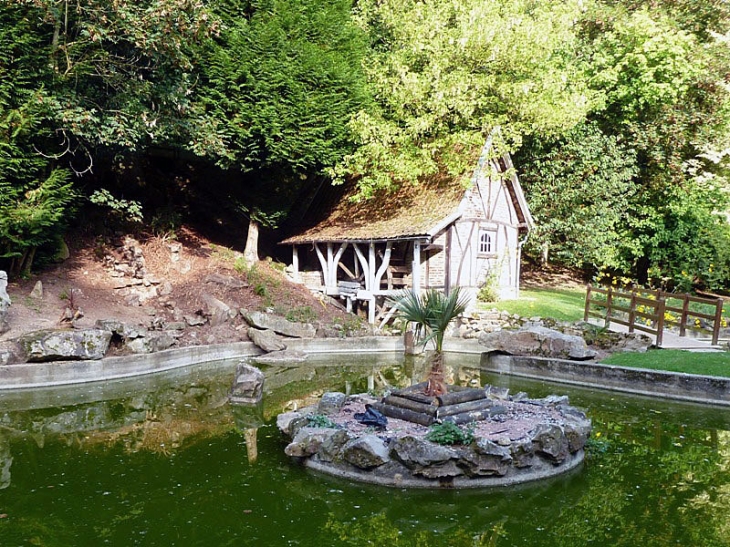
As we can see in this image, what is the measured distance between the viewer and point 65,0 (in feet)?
45.9

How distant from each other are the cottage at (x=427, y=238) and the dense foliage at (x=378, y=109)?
0.89 meters

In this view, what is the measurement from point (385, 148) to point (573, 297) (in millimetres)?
9739

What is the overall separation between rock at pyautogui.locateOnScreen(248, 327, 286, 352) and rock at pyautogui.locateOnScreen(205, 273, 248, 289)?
2798mm

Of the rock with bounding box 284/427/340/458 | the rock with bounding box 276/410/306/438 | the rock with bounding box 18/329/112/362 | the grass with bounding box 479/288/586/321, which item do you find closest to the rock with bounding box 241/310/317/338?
the rock with bounding box 18/329/112/362

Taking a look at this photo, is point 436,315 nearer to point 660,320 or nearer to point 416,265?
point 660,320

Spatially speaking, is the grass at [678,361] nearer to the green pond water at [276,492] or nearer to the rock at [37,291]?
the green pond water at [276,492]

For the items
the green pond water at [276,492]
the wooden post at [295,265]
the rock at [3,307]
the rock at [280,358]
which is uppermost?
the wooden post at [295,265]

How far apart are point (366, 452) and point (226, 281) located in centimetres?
1346

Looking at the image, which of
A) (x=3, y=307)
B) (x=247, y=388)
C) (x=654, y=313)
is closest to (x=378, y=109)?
(x=654, y=313)

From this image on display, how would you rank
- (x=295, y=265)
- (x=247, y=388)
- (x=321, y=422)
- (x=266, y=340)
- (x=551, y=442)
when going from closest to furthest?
(x=551, y=442) → (x=321, y=422) → (x=247, y=388) → (x=266, y=340) → (x=295, y=265)

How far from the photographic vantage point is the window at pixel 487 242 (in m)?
21.5

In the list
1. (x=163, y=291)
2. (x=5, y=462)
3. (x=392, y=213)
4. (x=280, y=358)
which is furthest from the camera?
(x=392, y=213)

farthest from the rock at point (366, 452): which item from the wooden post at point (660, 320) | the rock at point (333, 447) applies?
the wooden post at point (660, 320)

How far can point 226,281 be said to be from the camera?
19922 mm
